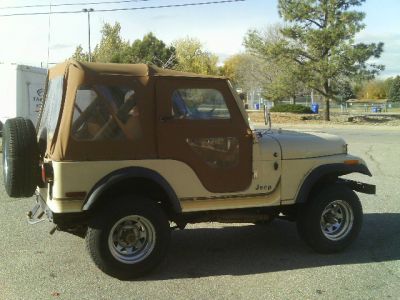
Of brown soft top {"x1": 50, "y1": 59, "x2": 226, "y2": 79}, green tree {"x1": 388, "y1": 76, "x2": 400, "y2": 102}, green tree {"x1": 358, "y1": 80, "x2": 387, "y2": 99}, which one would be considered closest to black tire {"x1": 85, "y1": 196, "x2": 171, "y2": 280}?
brown soft top {"x1": 50, "y1": 59, "x2": 226, "y2": 79}

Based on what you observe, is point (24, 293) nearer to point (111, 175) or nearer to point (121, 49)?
point (111, 175)

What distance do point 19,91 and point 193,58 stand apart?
32125 millimetres

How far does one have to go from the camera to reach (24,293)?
14.9 ft

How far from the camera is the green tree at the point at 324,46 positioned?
30.3m

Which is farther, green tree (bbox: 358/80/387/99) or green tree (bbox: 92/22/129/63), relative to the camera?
green tree (bbox: 358/80/387/99)

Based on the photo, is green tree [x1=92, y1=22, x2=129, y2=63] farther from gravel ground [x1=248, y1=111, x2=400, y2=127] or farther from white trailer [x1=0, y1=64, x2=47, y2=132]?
white trailer [x1=0, y1=64, x2=47, y2=132]

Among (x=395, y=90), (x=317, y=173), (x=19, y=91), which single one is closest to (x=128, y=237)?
(x=317, y=173)

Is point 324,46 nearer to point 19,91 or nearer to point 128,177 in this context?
point 19,91

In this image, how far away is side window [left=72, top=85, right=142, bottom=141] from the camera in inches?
189

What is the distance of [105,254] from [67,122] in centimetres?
129

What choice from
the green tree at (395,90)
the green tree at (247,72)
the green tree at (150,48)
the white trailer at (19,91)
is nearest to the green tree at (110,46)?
the green tree at (150,48)

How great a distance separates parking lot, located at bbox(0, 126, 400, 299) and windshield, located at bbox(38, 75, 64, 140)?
134 cm

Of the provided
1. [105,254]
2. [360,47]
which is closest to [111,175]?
[105,254]

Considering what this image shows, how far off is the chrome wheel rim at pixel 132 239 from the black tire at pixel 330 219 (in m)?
1.77
